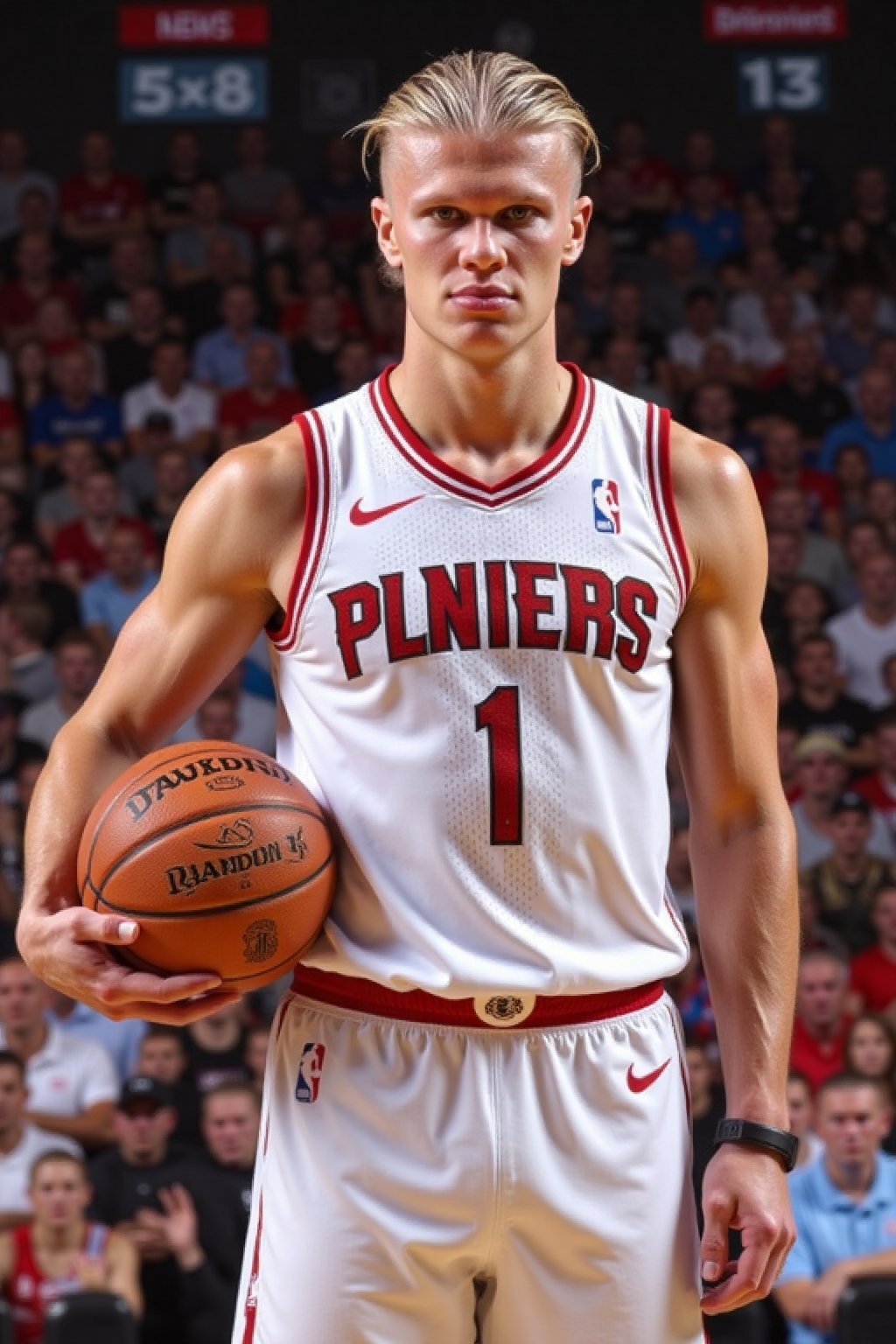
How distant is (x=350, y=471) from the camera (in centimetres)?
266

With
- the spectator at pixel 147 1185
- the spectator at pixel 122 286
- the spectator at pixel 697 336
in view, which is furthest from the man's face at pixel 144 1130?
the spectator at pixel 697 336

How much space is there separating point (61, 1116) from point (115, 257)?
6.04m

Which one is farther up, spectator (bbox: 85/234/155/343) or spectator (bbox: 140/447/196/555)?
spectator (bbox: 85/234/155/343)

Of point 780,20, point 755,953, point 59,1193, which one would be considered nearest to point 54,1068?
point 59,1193

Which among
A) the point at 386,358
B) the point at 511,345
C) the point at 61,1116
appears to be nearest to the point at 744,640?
the point at 511,345

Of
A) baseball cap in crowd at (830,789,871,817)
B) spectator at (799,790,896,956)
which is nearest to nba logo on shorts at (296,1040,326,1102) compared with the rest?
spectator at (799,790,896,956)

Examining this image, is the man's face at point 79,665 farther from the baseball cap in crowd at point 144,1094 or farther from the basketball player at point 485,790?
the basketball player at point 485,790

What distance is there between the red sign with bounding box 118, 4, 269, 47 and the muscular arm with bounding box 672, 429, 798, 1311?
10900 mm

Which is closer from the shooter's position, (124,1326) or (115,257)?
(124,1326)

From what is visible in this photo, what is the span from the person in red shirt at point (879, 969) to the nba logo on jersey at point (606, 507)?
5074 mm

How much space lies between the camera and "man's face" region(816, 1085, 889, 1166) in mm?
6188

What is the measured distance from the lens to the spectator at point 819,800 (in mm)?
8086

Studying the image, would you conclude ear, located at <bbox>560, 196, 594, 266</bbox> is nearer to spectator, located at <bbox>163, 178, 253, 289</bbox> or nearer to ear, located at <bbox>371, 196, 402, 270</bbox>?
ear, located at <bbox>371, 196, 402, 270</bbox>

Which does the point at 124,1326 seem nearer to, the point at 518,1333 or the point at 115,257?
the point at 518,1333
